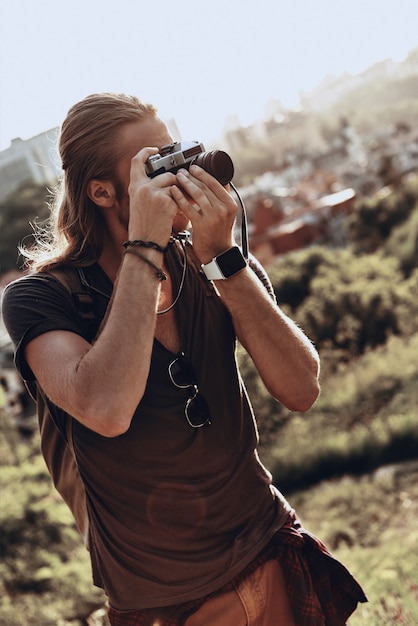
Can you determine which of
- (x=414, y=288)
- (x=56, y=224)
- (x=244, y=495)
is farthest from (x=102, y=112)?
(x=414, y=288)

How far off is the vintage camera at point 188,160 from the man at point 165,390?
26 millimetres

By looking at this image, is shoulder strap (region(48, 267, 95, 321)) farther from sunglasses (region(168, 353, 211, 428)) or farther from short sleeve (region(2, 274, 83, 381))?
sunglasses (region(168, 353, 211, 428))

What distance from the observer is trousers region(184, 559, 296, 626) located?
5.10 ft

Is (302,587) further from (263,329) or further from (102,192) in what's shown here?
(102,192)

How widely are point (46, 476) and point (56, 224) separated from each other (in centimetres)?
704

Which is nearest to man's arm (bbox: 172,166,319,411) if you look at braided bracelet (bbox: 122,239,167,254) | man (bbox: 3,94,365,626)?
man (bbox: 3,94,365,626)

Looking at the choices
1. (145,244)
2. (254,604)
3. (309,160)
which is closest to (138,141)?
(145,244)

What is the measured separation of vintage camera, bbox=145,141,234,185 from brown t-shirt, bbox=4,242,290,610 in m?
0.30

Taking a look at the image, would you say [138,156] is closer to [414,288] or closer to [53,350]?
[53,350]

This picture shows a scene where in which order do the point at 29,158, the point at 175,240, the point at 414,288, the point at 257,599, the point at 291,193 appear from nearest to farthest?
the point at 257,599 → the point at 175,240 → the point at 29,158 → the point at 414,288 → the point at 291,193

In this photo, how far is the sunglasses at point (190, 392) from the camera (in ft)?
5.10

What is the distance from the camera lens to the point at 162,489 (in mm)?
1533

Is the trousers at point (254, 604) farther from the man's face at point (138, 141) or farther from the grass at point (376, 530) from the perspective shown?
the grass at point (376, 530)

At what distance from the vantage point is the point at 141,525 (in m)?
1.54
